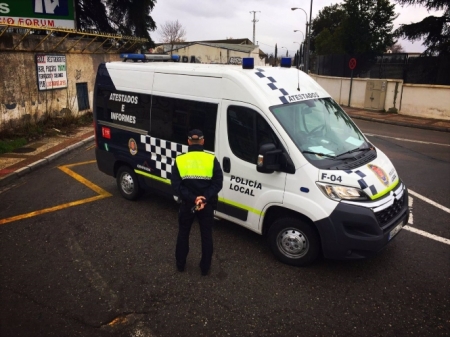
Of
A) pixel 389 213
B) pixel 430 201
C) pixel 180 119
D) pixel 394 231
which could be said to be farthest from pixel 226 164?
pixel 430 201

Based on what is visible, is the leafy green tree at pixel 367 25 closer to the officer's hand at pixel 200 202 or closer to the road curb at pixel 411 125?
the road curb at pixel 411 125

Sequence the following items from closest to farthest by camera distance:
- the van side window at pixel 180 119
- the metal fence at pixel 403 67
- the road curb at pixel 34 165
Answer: the van side window at pixel 180 119
the road curb at pixel 34 165
the metal fence at pixel 403 67

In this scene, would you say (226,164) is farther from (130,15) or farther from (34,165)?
(130,15)

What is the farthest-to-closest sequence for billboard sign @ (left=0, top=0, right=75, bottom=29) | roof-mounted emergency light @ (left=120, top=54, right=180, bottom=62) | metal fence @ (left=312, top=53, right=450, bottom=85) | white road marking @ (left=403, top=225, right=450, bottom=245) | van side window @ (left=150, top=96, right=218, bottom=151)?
1. metal fence @ (left=312, top=53, right=450, bottom=85)
2. billboard sign @ (left=0, top=0, right=75, bottom=29)
3. roof-mounted emergency light @ (left=120, top=54, right=180, bottom=62)
4. white road marking @ (left=403, top=225, right=450, bottom=245)
5. van side window @ (left=150, top=96, right=218, bottom=151)

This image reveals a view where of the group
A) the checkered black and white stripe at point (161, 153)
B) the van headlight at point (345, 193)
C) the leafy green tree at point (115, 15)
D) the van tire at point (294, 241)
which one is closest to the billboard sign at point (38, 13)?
the leafy green tree at point (115, 15)

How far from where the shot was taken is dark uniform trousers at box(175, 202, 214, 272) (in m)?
4.08

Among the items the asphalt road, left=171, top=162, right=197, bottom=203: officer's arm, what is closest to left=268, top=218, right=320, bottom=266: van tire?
the asphalt road

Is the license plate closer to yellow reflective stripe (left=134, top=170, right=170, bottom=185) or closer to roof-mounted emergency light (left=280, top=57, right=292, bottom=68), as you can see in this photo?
roof-mounted emergency light (left=280, top=57, right=292, bottom=68)

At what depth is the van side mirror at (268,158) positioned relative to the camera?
4055 millimetres

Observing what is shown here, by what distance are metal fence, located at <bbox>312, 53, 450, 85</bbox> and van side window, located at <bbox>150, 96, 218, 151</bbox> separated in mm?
16746

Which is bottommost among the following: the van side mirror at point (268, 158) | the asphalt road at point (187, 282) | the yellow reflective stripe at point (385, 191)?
the asphalt road at point (187, 282)

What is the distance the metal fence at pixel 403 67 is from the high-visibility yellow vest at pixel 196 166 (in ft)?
57.5

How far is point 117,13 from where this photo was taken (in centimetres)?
2083

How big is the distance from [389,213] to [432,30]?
1847 cm
